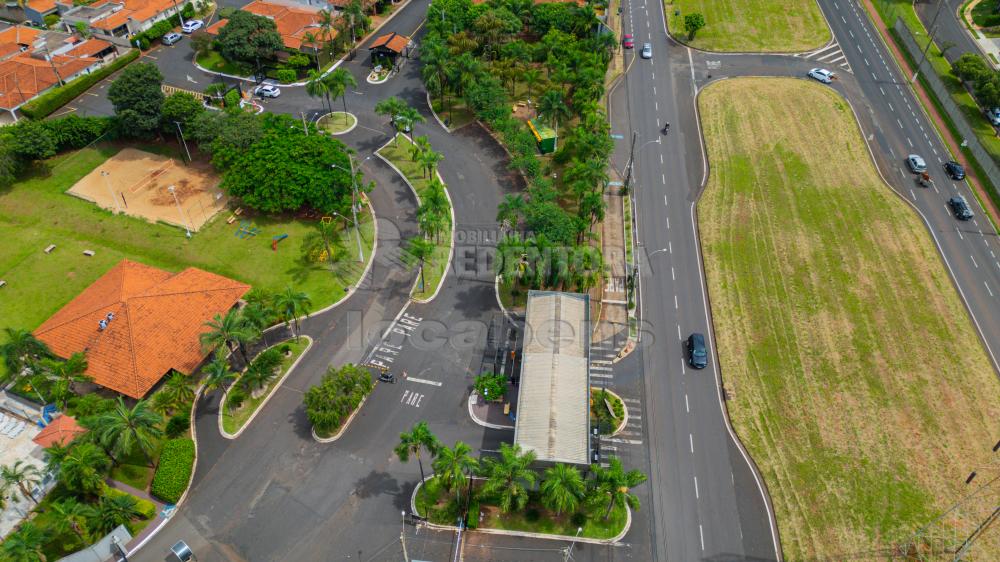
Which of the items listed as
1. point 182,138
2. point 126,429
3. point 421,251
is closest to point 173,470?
point 126,429

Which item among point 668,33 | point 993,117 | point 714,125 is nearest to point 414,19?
point 668,33

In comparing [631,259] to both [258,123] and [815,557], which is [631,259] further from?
[258,123]

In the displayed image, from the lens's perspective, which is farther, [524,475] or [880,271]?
[880,271]

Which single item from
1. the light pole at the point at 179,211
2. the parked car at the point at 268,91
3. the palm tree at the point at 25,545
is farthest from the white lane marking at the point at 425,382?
the parked car at the point at 268,91

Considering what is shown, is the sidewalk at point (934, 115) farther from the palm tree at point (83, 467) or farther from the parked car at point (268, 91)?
the palm tree at point (83, 467)

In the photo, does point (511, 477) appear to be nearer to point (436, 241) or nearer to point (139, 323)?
point (436, 241)

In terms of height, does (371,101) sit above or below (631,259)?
above

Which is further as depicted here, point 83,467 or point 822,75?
point 822,75
